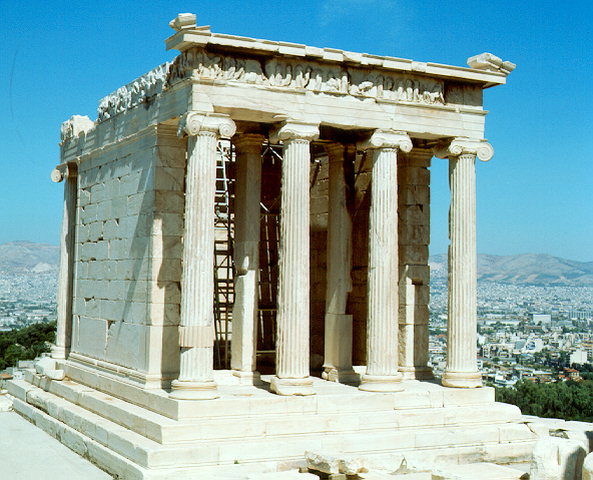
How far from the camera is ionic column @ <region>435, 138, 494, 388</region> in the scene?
2075cm

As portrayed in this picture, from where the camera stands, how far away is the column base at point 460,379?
67.7 ft

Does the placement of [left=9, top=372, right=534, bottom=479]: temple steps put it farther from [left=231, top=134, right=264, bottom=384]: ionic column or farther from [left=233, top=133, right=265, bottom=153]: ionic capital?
[left=233, top=133, right=265, bottom=153]: ionic capital

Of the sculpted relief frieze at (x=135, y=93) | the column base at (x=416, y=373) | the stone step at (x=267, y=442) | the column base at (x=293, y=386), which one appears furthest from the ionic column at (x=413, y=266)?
the sculpted relief frieze at (x=135, y=93)

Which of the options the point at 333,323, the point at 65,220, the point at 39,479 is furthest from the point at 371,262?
the point at 65,220

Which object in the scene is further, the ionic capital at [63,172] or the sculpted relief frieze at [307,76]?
the ionic capital at [63,172]

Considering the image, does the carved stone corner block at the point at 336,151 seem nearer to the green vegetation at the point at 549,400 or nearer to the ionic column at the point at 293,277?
the ionic column at the point at 293,277

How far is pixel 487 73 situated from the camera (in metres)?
21.2

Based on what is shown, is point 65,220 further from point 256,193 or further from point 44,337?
point 44,337

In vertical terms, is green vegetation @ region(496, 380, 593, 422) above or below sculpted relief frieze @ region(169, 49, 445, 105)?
below

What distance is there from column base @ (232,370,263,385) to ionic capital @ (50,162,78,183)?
361 inches

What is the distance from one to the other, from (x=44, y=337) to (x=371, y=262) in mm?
41071

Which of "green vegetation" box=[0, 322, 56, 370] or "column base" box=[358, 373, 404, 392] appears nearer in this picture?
"column base" box=[358, 373, 404, 392]

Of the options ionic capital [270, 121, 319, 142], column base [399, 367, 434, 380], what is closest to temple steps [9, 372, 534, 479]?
column base [399, 367, 434, 380]

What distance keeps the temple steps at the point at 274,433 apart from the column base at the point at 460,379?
55 cm
